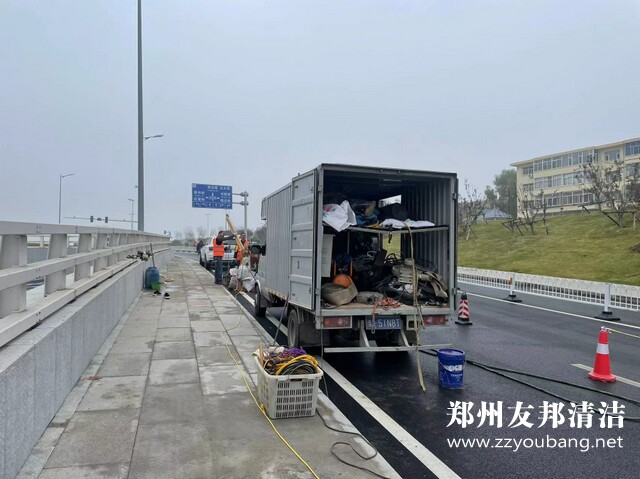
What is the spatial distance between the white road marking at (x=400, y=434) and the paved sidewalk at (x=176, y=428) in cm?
39

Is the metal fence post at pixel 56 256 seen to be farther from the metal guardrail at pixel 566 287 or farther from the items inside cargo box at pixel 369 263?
the metal guardrail at pixel 566 287

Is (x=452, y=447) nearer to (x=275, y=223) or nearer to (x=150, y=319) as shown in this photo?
(x=275, y=223)

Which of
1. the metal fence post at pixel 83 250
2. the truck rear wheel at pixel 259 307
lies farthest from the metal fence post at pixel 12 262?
the truck rear wheel at pixel 259 307

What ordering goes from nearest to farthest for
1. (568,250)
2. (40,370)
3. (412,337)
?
(40,370) < (412,337) < (568,250)

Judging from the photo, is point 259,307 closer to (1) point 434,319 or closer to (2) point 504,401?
(1) point 434,319

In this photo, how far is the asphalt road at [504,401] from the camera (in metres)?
4.02

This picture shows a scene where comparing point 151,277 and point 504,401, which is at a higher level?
point 151,277

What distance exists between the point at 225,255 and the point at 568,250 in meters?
20.0

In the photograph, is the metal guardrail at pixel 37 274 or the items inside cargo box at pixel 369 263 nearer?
the metal guardrail at pixel 37 274

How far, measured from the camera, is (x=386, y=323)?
6.55m

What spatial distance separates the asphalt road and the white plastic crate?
54 cm

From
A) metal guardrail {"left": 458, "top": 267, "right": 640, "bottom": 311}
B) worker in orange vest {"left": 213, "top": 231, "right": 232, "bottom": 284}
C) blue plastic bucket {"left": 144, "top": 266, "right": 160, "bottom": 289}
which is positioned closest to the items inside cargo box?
metal guardrail {"left": 458, "top": 267, "right": 640, "bottom": 311}

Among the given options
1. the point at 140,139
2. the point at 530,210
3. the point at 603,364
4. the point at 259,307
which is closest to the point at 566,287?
the point at 603,364

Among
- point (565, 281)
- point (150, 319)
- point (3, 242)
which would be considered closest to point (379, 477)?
point (3, 242)
